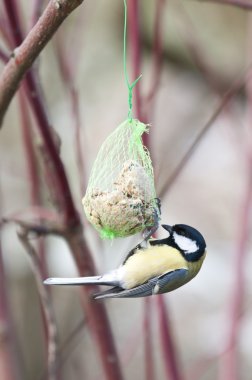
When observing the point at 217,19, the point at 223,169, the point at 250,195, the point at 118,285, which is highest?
the point at 217,19

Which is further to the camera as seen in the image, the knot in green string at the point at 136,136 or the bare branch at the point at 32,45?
the knot in green string at the point at 136,136

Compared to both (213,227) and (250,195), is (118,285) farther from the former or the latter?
(213,227)

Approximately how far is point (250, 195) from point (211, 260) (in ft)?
5.84

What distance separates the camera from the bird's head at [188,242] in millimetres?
1211

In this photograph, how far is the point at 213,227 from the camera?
11.2 feet

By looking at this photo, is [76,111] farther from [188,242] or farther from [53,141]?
[188,242]

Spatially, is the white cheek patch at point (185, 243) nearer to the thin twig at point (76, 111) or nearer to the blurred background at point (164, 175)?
the thin twig at point (76, 111)

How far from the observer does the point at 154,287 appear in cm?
116

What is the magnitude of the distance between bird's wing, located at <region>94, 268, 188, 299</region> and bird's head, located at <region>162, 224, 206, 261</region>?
0.04m

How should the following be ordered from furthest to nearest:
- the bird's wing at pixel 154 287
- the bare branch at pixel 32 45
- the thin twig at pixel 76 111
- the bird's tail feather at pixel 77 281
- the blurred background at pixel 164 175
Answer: the blurred background at pixel 164 175, the thin twig at pixel 76 111, the bird's wing at pixel 154 287, the bird's tail feather at pixel 77 281, the bare branch at pixel 32 45

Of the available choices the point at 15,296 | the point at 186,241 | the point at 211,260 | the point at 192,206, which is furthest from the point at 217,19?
the point at 186,241

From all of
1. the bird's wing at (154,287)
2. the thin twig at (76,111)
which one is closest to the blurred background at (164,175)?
the thin twig at (76,111)

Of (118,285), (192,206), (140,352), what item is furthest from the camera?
(192,206)

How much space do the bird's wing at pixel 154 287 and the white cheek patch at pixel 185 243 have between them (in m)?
0.04
